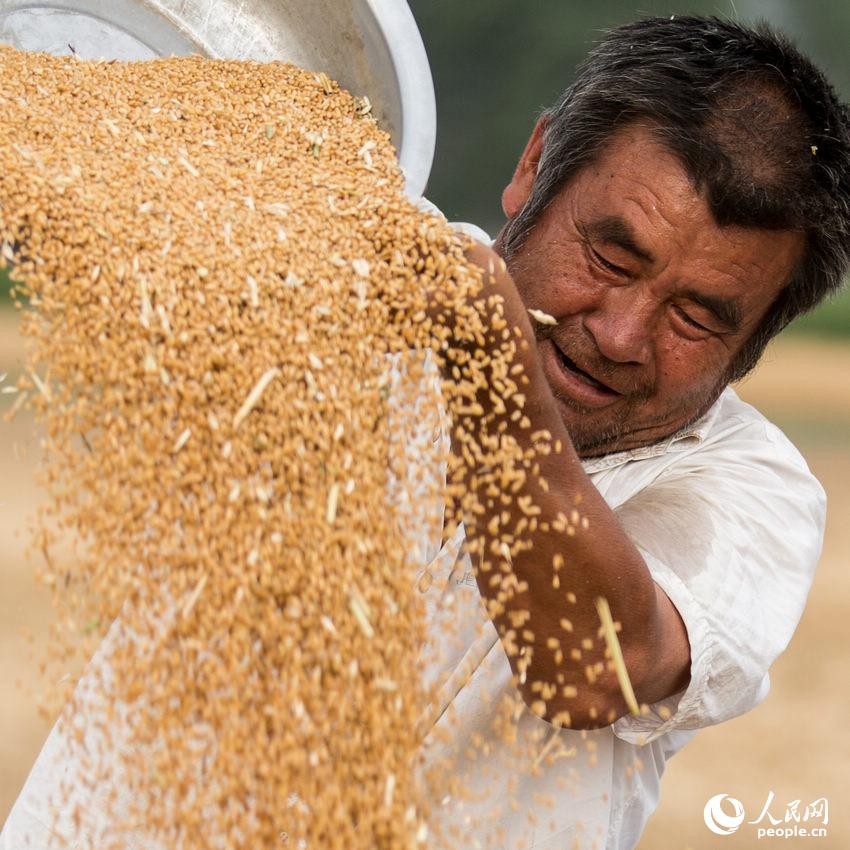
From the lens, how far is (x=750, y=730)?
5.26 metres

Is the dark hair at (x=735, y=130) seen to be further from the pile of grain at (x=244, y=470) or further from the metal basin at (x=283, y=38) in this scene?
the pile of grain at (x=244, y=470)

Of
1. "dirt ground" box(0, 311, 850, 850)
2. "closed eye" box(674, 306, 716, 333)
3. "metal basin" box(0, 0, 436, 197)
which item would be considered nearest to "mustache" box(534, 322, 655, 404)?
"closed eye" box(674, 306, 716, 333)

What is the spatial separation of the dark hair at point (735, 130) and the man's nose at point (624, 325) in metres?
0.18

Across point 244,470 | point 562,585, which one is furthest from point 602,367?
point 244,470

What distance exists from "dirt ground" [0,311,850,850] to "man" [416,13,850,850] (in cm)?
133

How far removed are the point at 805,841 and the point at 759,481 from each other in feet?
10.7

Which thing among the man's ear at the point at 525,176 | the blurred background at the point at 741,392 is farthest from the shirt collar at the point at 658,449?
the blurred background at the point at 741,392

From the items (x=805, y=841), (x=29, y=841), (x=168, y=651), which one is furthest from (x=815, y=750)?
(x=168, y=651)

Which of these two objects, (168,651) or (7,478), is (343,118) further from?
(7,478)

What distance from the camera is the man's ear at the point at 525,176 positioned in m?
2.07

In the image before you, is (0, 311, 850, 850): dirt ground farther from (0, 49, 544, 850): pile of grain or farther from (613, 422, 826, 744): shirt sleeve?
(0, 49, 544, 850): pile of grain

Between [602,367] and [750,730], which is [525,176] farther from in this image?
[750,730]

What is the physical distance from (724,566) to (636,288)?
17.8 inches

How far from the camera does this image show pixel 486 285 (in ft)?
4.29
